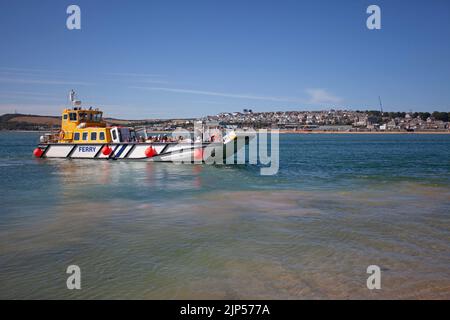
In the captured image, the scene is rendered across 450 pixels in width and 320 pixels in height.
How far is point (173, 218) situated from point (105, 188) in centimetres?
706

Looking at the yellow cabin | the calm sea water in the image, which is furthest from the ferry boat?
the calm sea water

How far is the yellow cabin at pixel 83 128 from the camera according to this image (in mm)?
28922

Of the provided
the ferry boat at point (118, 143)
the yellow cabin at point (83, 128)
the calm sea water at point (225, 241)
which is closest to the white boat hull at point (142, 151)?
the ferry boat at point (118, 143)

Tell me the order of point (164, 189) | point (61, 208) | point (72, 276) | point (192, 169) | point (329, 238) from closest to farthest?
point (72, 276)
point (329, 238)
point (61, 208)
point (164, 189)
point (192, 169)

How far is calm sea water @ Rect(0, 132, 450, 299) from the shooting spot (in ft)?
19.6

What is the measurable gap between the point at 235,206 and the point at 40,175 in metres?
14.4

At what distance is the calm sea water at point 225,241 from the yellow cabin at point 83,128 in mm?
12829

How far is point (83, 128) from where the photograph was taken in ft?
97.0

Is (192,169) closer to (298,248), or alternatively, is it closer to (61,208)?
(61,208)

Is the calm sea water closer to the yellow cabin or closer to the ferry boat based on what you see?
the ferry boat

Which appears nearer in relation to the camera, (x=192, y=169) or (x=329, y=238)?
(x=329, y=238)

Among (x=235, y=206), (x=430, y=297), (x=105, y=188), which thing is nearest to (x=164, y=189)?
(x=105, y=188)

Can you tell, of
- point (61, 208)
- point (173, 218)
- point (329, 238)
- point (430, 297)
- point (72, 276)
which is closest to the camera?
point (430, 297)

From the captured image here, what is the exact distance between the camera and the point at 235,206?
40.7ft
